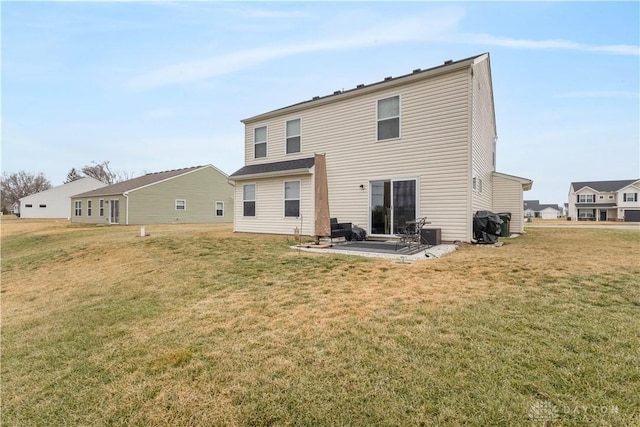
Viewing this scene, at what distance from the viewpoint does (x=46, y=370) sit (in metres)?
3.38

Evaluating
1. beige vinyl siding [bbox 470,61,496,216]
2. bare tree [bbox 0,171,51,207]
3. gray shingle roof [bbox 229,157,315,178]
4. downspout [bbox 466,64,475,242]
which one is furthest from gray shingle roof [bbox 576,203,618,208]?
bare tree [bbox 0,171,51,207]

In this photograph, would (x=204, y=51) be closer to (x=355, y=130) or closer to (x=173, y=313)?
(x=355, y=130)

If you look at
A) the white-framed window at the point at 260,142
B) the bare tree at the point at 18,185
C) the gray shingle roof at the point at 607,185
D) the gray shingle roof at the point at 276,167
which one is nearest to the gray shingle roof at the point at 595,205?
the gray shingle roof at the point at 607,185

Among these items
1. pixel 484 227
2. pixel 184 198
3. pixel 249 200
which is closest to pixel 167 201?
pixel 184 198

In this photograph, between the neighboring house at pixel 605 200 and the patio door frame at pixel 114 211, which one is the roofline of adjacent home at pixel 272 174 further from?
the neighboring house at pixel 605 200

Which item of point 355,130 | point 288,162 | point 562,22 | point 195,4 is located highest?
point 195,4

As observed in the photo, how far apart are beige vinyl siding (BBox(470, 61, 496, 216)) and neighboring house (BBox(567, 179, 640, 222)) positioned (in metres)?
44.8

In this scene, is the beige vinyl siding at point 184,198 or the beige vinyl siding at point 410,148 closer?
the beige vinyl siding at point 410,148

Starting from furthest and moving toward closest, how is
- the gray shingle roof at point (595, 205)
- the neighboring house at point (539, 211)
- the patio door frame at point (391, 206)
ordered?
the neighboring house at point (539, 211), the gray shingle roof at point (595, 205), the patio door frame at point (391, 206)

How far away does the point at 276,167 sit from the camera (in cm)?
1262

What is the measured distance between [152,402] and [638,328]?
4875 millimetres

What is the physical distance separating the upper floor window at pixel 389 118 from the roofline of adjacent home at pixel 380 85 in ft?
1.65

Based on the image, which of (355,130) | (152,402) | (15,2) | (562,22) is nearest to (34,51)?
(15,2)

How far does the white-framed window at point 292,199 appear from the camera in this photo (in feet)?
39.4
